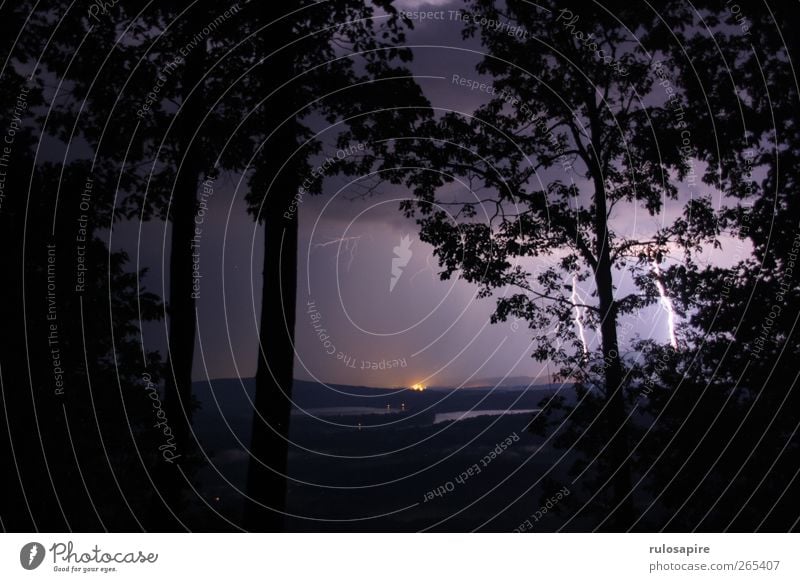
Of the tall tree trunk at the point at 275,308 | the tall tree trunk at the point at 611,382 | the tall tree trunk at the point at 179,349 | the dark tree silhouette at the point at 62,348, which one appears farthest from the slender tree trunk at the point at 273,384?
the tall tree trunk at the point at 611,382

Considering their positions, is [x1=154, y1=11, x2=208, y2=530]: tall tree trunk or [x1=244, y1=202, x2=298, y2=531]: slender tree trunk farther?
[x1=154, y1=11, x2=208, y2=530]: tall tree trunk

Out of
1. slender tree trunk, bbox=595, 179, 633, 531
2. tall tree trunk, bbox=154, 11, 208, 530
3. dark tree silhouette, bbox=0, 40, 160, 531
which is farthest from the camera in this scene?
slender tree trunk, bbox=595, 179, 633, 531

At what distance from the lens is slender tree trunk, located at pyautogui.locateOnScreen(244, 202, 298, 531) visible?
32.6ft

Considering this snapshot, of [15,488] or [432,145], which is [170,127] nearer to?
[432,145]

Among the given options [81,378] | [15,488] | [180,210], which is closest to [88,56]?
[180,210]

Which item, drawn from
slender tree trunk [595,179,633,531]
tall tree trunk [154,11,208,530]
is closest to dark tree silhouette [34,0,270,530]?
tall tree trunk [154,11,208,530]

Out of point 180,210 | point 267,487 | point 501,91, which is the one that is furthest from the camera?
point 501,91

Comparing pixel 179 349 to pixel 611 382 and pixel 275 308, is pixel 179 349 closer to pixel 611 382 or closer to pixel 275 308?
pixel 275 308

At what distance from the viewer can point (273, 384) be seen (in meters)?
10.2

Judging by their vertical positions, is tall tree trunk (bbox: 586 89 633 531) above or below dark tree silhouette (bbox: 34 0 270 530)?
below

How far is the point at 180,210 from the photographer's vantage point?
38.7 feet

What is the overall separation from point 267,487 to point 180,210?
16.1 ft

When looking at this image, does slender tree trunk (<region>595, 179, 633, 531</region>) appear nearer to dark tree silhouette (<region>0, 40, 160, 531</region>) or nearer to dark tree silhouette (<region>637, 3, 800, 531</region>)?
dark tree silhouette (<region>637, 3, 800, 531</region>)

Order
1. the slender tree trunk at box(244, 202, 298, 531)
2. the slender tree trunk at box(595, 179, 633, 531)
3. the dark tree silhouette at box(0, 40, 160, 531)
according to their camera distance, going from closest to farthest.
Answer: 1. the slender tree trunk at box(244, 202, 298, 531)
2. the dark tree silhouette at box(0, 40, 160, 531)
3. the slender tree trunk at box(595, 179, 633, 531)
